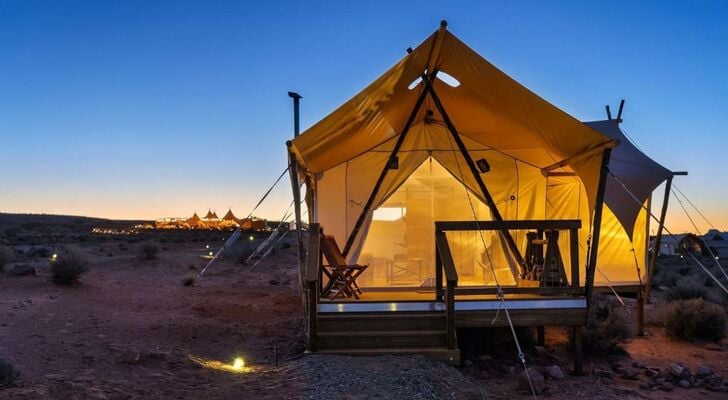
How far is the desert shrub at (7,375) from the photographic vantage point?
4312 millimetres

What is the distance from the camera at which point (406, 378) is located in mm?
4742

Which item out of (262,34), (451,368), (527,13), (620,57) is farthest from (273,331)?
(620,57)

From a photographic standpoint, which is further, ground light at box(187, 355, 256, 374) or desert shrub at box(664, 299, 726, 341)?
desert shrub at box(664, 299, 726, 341)

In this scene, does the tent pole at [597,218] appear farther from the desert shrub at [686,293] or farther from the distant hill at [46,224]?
the distant hill at [46,224]

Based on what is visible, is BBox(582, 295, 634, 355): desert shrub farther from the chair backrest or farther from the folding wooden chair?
the chair backrest

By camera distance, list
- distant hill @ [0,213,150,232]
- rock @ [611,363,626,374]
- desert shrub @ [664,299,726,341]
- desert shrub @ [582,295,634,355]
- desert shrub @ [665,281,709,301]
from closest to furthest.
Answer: rock @ [611,363,626,374] → desert shrub @ [582,295,634,355] → desert shrub @ [664,299,726,341] → desert shrub @ [665,281,709,301] → distant hill @ [0,213,150,232]

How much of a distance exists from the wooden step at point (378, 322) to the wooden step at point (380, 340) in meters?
0.11

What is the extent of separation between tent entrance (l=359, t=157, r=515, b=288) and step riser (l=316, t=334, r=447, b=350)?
339cm

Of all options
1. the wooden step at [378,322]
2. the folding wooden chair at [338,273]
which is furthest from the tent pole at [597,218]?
the folding wooden chair at [338,273]

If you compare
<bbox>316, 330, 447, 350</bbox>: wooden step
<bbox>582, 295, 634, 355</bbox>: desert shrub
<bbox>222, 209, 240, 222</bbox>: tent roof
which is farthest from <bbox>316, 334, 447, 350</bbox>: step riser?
<bbox>222, 209, 240, 222</bbox>: tent roof

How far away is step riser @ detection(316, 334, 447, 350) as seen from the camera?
586 cm

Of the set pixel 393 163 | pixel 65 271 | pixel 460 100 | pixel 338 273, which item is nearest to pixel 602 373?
pixel 338 273

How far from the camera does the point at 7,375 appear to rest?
14.3ft

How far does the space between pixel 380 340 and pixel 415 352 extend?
400 millimetres
